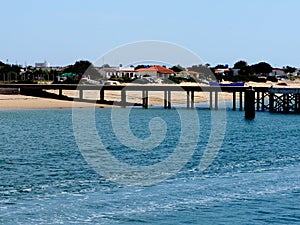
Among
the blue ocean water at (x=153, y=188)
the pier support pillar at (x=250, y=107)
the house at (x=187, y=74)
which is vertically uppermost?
the house at (x=187, y=74)

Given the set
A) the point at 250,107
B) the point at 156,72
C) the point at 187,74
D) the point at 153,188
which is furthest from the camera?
the point at 187,74

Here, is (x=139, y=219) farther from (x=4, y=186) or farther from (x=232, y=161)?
(x=232, y=161)

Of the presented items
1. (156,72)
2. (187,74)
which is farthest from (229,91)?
(187,74)

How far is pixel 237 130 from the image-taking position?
58.2 meters

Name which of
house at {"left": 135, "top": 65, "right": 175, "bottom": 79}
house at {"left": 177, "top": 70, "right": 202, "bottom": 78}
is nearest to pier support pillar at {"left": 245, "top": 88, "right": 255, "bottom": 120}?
house at {"left": 135, "top": 65, "right": 175, "bottom": 79}

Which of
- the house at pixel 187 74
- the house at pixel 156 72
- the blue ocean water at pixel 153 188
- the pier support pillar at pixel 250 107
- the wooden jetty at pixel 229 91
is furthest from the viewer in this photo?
the house at pixel 187 74

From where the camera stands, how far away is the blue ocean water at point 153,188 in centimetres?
2286

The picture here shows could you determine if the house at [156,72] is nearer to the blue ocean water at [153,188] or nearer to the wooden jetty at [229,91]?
the wooden jetty at [229,91]

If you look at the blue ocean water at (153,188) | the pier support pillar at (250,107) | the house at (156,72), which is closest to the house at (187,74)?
the house at (156,72)

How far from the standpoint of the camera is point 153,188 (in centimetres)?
2736

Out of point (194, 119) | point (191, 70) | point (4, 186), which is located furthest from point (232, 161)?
point (191, 70)

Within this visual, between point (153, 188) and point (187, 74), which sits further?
point (187, 74)

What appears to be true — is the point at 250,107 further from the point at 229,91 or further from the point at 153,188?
the point at 153,188

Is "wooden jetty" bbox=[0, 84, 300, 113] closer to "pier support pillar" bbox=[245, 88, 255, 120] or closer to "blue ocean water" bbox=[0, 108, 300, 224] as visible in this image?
"pier support pillar" bbox=[245, 88, 255, 120]
